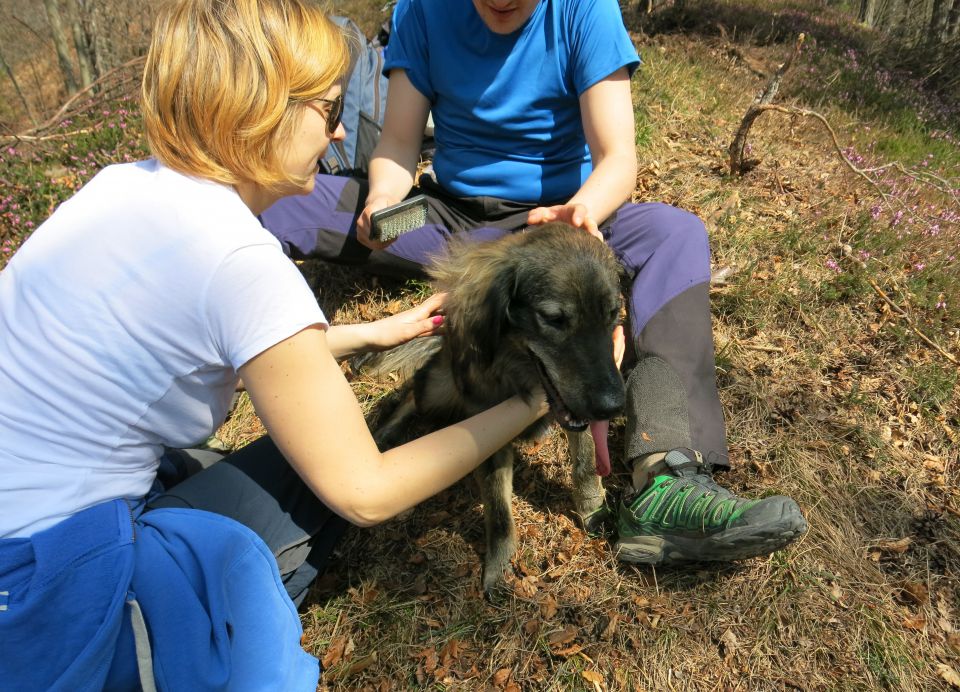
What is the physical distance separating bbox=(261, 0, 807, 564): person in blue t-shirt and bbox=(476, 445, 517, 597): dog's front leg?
42 cm

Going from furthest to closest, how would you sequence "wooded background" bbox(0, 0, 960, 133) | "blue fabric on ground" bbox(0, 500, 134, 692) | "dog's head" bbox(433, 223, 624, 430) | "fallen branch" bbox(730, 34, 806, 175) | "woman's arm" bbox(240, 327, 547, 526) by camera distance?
"wooded background" bbox(0, 0, 960, 133) < "fallen branch" bbox(730, 34, 806, 175) < "dog's head" bbox(433, 223, 624, 430) < "woman's arm" bbox(240, 327, 547, 526) < "blue fabric on ground" bbox(0, 500, 134, 692)

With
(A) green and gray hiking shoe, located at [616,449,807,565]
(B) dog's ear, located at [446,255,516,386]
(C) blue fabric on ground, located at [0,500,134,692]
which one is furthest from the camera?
(B) dog's ear, located at [446,255,516,386]

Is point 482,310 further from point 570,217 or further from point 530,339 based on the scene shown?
point 570,217

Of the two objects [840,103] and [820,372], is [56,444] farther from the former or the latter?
[840,103]

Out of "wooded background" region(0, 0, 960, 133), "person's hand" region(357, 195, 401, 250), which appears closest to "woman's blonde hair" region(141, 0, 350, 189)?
"person's hand" region(357, 195, 401, 250)

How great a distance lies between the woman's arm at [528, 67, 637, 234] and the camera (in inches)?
108

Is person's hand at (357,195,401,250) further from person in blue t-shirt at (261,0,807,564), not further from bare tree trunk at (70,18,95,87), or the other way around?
bare tree trunk at (70,18,95,87)

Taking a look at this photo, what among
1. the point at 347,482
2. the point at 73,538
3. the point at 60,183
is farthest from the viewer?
the point at 60,183

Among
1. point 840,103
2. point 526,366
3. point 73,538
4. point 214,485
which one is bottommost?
point 840,103

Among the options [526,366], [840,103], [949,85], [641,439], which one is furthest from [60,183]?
[949,85]

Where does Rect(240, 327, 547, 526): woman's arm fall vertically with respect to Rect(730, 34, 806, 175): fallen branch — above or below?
above

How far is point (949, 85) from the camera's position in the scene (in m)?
7.97

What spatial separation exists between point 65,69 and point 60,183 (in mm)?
4336

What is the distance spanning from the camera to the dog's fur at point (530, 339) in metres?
2.39
